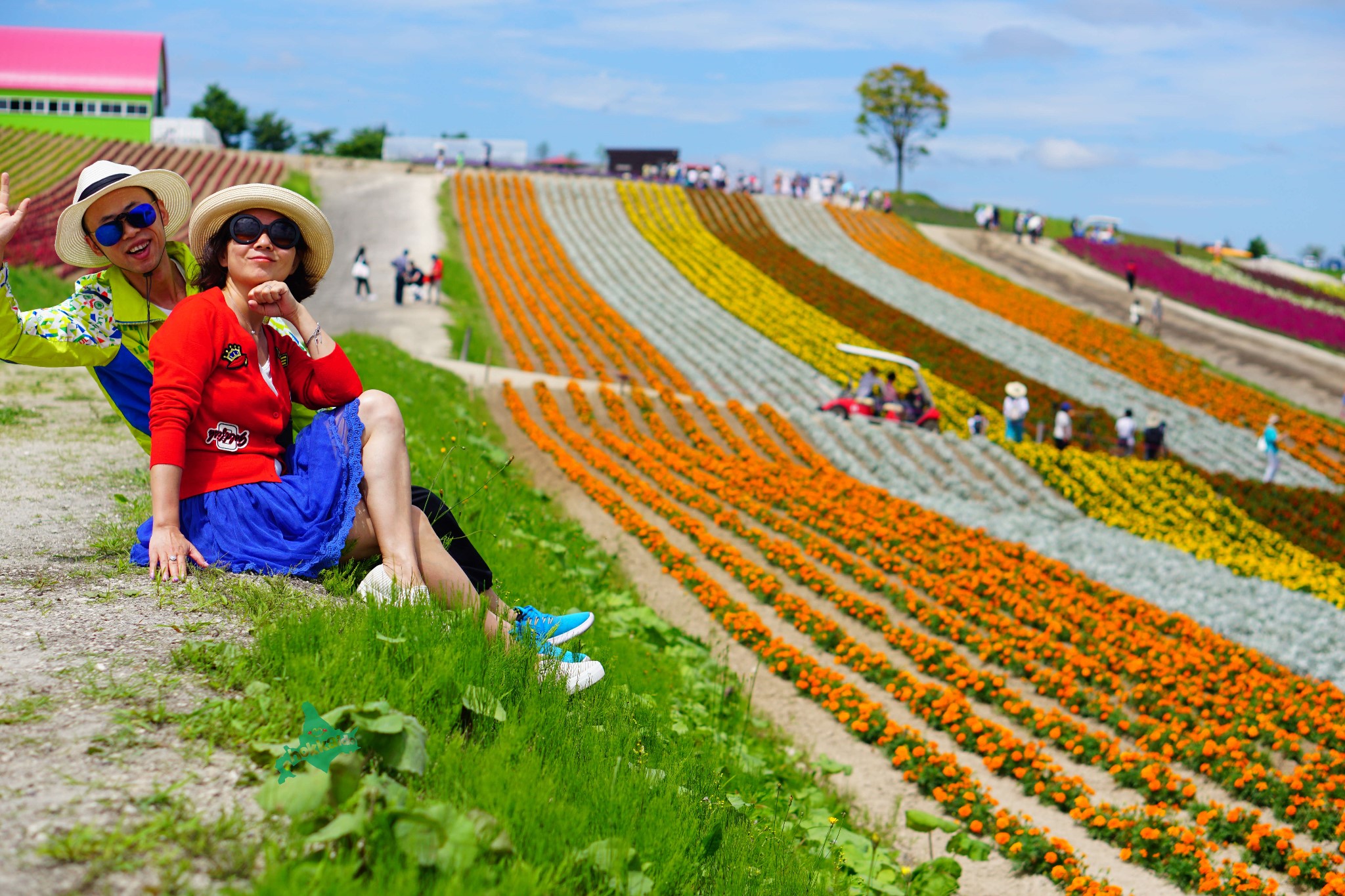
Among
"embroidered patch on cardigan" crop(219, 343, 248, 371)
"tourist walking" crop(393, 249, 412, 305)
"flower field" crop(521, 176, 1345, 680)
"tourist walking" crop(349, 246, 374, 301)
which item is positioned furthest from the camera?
"tourist walking" crop(349, 246, 374, 301)

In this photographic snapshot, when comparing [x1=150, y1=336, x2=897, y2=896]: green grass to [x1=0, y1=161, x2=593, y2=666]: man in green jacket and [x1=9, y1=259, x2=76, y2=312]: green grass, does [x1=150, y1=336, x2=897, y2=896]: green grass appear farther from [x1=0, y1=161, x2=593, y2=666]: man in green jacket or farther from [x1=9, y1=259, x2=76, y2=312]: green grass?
[x1=9, y1=259, x2=76, y2=312]: green grass

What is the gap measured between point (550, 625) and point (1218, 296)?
43025 mm

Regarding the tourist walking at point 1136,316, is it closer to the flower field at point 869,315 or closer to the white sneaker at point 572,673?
the flower field at point 869,315

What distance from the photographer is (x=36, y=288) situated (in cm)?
1362

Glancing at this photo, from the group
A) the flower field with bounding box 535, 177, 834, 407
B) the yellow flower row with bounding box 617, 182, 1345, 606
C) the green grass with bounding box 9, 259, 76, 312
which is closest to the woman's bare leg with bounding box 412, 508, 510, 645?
the green grass with bounding box 9, 259, 76, 312

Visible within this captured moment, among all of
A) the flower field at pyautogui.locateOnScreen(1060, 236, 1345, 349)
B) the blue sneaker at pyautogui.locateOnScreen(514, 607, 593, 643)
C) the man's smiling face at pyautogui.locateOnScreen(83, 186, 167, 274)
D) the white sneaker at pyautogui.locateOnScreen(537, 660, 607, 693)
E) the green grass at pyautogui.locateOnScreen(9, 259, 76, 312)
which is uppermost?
the flower field at pyautogui.locateOnScreen(1060, 236, 1345, 349)

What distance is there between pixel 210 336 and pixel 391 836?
228 centimetres

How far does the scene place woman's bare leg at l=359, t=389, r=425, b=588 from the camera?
375 cm

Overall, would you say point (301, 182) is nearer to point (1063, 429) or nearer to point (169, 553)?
point (1063, 429)

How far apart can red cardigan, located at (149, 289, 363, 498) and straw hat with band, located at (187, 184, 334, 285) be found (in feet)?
0.92

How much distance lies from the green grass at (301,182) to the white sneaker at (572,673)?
→ 39153mm

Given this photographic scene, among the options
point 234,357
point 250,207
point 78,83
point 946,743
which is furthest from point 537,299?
point 78,83

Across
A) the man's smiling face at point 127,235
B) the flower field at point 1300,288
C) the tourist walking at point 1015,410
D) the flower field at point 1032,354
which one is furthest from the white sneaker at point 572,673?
the flower field at point 1300,288

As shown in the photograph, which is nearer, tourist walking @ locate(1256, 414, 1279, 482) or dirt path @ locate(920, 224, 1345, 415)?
tourist walking @ locate(1256, 414, 1279, 482)
